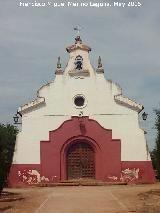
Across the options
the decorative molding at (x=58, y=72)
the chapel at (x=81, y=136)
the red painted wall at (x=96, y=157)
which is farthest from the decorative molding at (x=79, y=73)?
the red painted wall at (x=96, y=157)

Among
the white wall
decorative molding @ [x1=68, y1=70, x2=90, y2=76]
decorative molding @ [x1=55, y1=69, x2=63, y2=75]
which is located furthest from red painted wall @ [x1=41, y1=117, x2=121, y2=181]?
decorative molding @ [x1=55, y1=69, x2=63, y2=75]

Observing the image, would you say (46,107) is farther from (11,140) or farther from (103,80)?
(11,140)

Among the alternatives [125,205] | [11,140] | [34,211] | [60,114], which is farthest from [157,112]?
[11,140]

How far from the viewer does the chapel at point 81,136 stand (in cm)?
3183

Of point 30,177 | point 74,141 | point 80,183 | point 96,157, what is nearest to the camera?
point 80,183

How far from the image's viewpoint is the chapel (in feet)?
104

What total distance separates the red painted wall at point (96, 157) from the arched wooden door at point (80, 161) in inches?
18.9

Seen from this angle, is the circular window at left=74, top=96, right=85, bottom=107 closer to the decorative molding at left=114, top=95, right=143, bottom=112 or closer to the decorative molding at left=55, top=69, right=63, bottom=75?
the decorative molding at left=55, top=69, right=63, bottom=75

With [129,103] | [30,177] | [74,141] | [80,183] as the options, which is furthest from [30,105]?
[129,103]

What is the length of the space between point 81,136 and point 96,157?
1.86m

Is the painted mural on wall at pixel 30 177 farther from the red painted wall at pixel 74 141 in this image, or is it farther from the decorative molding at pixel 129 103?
the decorative molding at pixel 129 103

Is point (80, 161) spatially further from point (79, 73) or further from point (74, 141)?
point (79, 73)

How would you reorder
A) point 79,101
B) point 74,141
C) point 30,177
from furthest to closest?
point 79,101
point 74,141
point 30,177

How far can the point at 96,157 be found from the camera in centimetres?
3228
